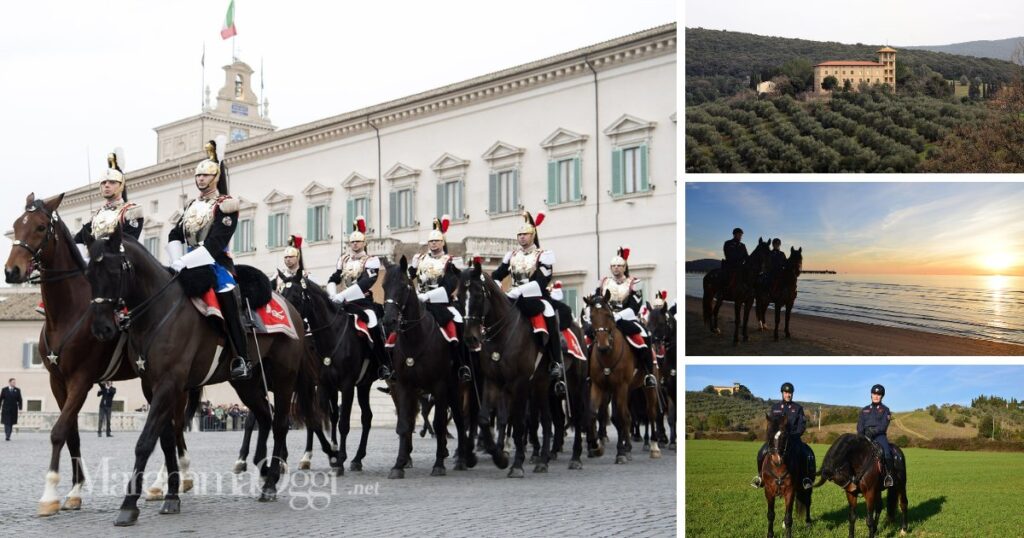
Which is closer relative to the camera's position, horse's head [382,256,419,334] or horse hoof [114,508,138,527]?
horse hoof [114,508,138,527]

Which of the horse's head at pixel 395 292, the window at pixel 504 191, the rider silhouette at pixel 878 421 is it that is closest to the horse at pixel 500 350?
the horse's head at pixel 395 292

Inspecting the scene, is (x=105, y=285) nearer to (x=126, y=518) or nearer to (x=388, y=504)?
(x=126, y=518)

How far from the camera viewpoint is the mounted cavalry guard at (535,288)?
13.6m

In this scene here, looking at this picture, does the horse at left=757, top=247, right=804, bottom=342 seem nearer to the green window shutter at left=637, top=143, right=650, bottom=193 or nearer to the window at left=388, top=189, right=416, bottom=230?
the green window shutter at left=637, top=143, right=650, bottom=193

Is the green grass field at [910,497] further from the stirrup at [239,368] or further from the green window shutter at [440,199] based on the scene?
the green window shutter at [440,199]

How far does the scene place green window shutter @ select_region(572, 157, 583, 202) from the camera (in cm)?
4194

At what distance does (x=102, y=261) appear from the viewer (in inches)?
374

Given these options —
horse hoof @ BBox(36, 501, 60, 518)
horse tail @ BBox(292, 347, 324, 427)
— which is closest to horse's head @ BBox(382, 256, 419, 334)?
horse tail @ BBox(292, 347, 324, 427)

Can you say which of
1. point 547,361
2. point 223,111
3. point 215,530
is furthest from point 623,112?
point 223,111

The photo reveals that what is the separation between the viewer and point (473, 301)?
12969mm

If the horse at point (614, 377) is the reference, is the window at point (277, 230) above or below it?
above

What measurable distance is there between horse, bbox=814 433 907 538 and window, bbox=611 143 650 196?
1354 inches

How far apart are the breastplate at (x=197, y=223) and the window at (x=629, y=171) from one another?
29.9 metres

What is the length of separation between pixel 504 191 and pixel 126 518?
35.9 m
